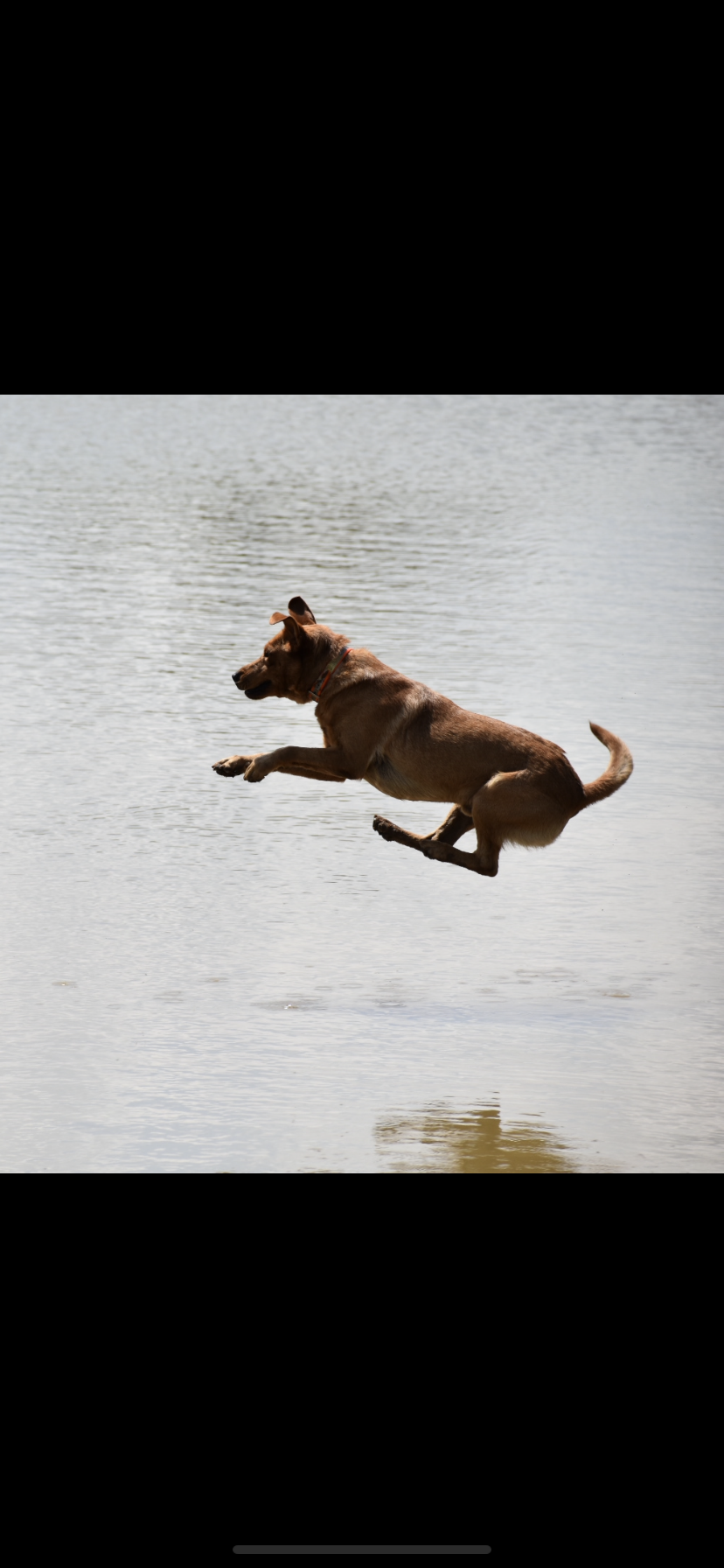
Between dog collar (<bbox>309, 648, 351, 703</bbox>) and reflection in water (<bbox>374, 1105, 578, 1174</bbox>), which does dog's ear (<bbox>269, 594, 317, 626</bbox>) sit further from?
A: reflection in water (<bbox>374, 1105, 578, 1174</bbox>)

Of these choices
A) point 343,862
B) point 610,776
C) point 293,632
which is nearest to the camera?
point 293,632

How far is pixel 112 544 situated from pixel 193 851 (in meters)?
7.73

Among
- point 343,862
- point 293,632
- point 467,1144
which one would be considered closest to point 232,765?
point 293,632

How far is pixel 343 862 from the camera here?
35.8ft

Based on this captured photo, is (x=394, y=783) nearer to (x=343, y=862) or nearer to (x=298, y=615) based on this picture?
(x=298, y=615)

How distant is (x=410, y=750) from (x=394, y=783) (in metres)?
0.19

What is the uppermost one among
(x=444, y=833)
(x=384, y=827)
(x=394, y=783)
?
(x=394, y=783)

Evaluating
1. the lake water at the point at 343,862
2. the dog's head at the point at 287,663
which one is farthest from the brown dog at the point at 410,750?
the lake water at the point at 343,862

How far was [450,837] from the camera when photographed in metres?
9.23

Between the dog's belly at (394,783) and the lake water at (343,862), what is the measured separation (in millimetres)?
894

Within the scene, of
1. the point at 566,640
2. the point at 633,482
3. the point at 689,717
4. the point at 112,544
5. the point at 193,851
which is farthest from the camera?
the point at 633,482
